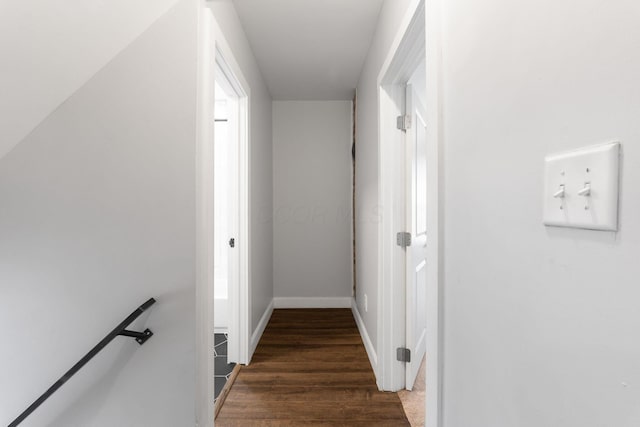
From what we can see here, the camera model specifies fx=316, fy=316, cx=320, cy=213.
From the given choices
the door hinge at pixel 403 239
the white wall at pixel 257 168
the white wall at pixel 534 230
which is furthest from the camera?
the white wall at pixel 257 168

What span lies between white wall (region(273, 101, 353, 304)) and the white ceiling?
1.23 ft

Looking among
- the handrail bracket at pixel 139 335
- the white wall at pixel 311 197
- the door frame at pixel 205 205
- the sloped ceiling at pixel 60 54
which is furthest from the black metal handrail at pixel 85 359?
the white wall at pixel 311 197

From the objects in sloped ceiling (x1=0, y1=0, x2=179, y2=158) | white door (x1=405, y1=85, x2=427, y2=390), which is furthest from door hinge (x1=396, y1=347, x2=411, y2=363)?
sloped ceiling (x1=0, y1=0, x2=179, y2=158)

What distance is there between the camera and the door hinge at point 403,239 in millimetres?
1964

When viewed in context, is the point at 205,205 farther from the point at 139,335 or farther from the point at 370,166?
the point at 370,166

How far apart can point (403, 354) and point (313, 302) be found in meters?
1.84

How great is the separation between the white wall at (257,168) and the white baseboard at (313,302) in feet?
0.65

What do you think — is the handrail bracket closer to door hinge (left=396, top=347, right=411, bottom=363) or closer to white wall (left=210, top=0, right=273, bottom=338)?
white wall (left=210, top=0, right=273, bottom=338)

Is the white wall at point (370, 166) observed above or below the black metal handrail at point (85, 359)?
above

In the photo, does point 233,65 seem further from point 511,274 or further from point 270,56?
point 511,274

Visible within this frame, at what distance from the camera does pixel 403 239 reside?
197cm

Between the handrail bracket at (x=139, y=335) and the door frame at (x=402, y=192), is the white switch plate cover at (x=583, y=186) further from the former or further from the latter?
the handrail bracket at (x=139, y=335)

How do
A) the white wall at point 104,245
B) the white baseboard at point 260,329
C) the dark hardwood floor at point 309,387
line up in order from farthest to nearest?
1. the white baseboard at point 260,329
2. the dark hardwood floor at point 309,387
3. the white wall at point 104,245

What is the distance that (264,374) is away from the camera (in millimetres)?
2238
